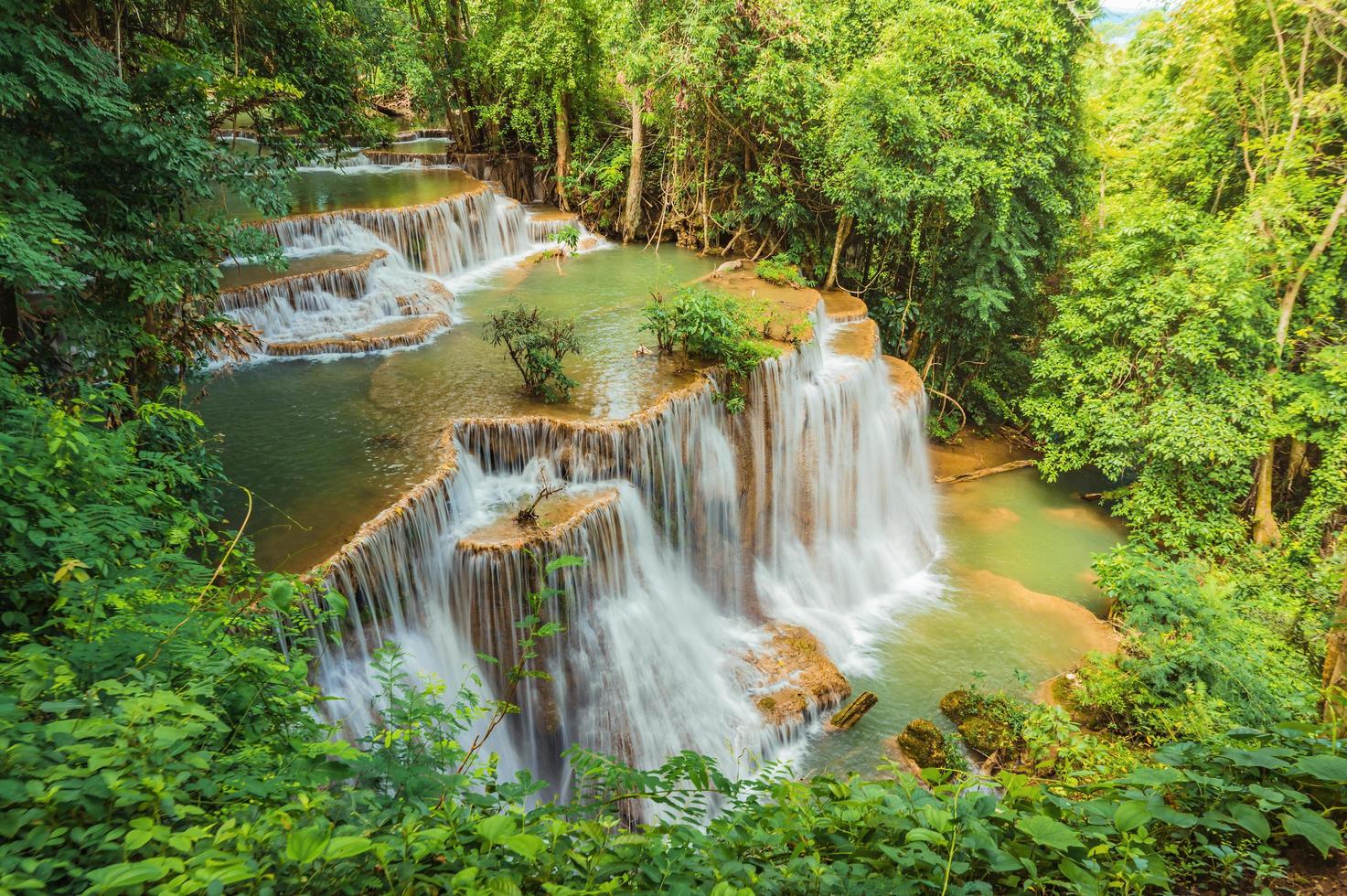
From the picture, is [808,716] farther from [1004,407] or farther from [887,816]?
[1004,407]

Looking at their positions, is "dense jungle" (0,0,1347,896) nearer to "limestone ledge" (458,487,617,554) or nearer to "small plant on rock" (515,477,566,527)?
"limestone ledge" (458,487,617,554)

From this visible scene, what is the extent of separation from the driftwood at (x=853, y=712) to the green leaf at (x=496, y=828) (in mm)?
6381

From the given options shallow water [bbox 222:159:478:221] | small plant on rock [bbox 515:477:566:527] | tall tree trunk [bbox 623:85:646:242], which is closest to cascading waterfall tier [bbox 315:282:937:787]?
small plant on rock [bbox 515:477:566:527]

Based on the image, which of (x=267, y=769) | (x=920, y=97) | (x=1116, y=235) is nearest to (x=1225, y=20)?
(x=1116, y=235)

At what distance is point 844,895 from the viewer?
1959mm

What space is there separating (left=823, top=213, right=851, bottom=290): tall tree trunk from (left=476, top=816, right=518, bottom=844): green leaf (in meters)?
Answer: 12.6

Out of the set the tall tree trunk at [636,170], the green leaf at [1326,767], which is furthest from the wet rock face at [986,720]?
the tall tree trunk at [636,170]

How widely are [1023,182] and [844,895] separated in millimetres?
12984

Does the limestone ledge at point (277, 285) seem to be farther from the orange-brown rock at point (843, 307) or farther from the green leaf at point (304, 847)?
the green leaf at point (304, 847)

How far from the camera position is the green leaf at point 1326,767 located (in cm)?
211

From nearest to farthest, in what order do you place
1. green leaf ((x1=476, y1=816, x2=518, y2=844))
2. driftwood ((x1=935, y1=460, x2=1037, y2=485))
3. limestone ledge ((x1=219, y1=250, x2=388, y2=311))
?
green leaf ((x1=476, y1=816, x2=518, y2=844))
limestone ledge ((x1=219, y1=250, x2=388, y2=311))
driftwood ((x1=935, y1=460, x2=1037, y2=485))

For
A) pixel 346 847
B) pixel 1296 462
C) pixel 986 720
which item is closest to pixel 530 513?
pixel 346 847

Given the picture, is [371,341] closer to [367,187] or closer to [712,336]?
[712,336]

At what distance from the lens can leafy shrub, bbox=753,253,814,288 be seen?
12.6 m
